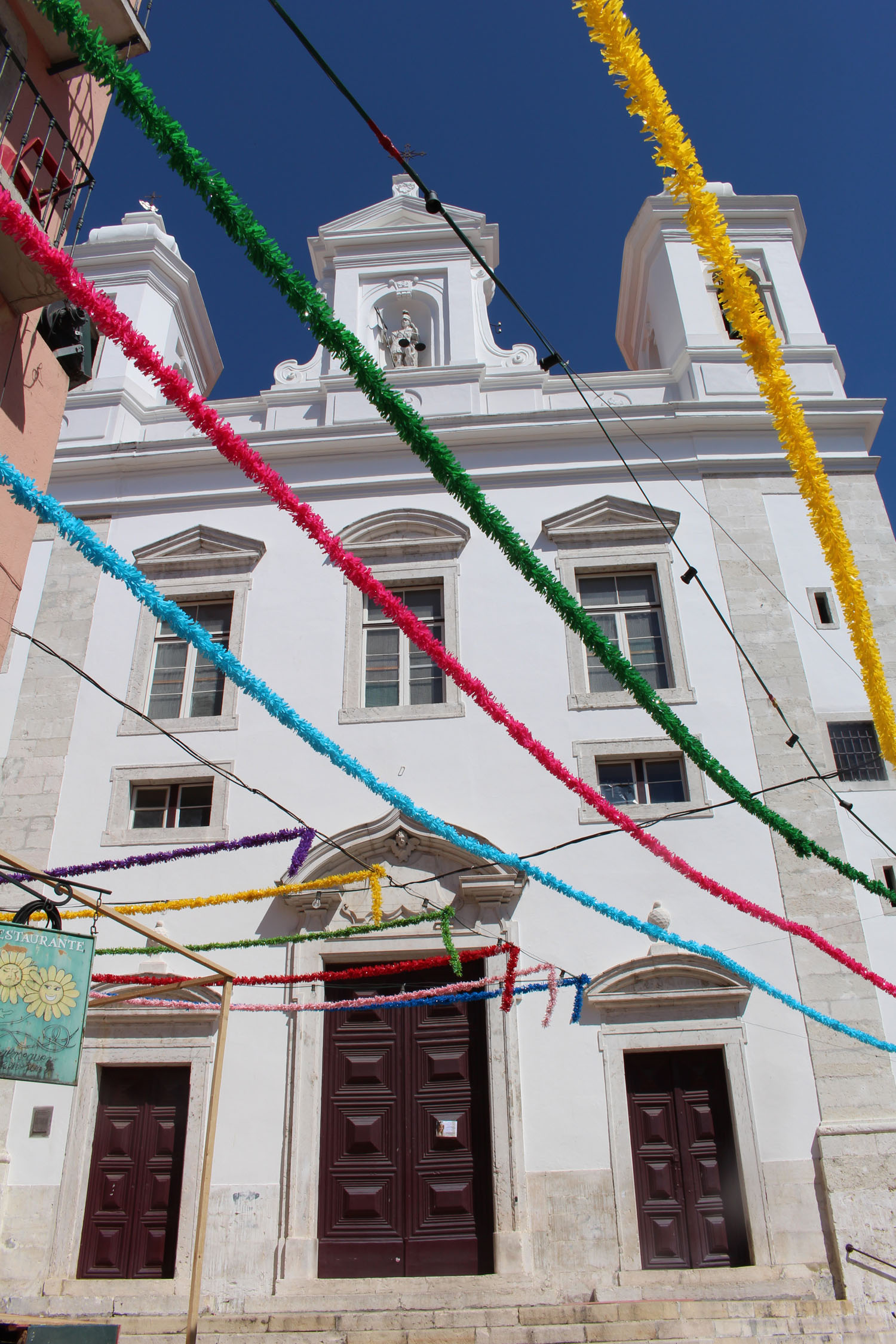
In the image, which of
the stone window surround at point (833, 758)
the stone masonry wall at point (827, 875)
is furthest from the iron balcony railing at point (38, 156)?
the stone window surround at point (833, 758)

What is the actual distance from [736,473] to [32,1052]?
10.3 metres

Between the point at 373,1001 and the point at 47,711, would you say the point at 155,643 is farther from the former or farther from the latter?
the point at 373,1001

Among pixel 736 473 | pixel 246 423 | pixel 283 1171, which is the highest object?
pixel 246 423

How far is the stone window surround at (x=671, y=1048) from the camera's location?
28.2 ft

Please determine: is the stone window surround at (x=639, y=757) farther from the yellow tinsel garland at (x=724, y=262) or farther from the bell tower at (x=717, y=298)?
the yellow tinsel garland at (x=724, y=262)

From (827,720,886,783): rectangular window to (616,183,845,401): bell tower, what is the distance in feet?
15.5

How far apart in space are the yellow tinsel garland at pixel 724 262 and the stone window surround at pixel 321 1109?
238 inches

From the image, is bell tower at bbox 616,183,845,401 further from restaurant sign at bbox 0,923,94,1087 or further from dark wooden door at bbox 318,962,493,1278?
restaurant sign at bbox 0,923,94,1087

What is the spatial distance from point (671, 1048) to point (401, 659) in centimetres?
499

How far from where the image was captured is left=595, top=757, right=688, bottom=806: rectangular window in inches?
414

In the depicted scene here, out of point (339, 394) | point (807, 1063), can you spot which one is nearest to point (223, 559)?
point (339, 394)

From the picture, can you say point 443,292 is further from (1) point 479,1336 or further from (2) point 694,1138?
(1) point 479,1336

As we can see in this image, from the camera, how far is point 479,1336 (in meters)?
7.43

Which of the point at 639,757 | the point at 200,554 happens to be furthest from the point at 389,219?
the point at 639,757
